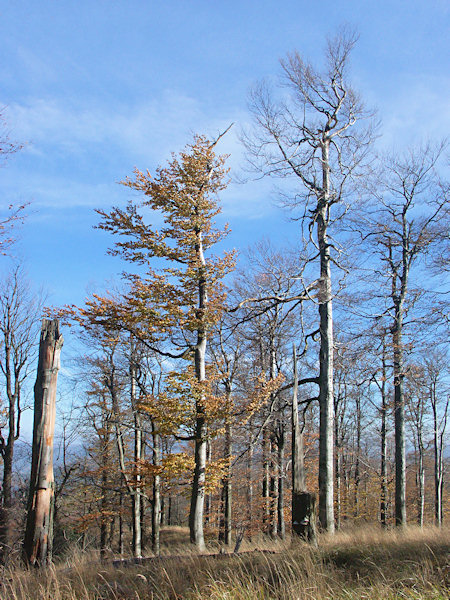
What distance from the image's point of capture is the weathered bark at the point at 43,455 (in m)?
6.42

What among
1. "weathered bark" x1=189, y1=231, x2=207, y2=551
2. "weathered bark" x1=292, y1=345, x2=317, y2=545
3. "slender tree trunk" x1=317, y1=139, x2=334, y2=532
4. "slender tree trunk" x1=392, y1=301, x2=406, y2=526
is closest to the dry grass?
"weathered bark" x1=292, y1=345, x2=317, y2=545

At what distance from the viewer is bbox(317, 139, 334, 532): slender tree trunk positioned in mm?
10719

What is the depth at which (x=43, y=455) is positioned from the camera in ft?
21.8

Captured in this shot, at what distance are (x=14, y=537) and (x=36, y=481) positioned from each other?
48.2 ft

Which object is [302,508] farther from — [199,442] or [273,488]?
[273,488]

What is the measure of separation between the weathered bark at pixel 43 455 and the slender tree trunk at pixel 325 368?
6.55m

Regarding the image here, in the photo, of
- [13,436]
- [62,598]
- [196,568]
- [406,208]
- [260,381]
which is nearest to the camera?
[62,598]

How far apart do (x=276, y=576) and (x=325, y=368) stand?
6.65 metres

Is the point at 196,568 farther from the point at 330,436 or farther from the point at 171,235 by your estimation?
the point at 171,235

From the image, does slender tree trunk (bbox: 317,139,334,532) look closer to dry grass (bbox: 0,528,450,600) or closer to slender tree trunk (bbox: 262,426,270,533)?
dry grass (bbox: 0,528,450,600)

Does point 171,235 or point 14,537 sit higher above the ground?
point 171,235

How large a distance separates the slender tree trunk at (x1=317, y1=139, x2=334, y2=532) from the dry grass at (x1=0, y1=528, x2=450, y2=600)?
329 centimetres

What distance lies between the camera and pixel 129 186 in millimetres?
13312

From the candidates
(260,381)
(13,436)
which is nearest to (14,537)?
(13,436)
